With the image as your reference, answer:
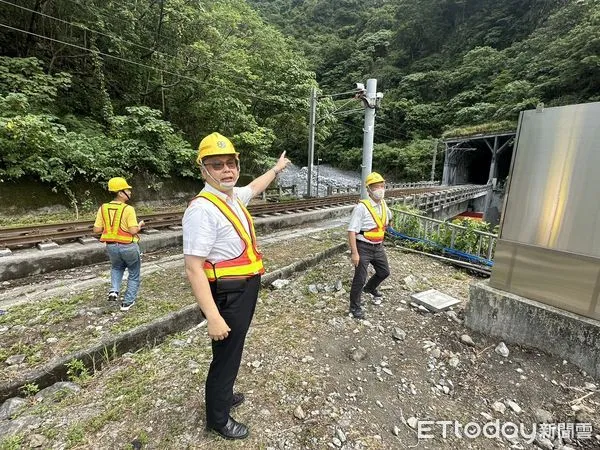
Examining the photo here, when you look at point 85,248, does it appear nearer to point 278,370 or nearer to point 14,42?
point 278,370

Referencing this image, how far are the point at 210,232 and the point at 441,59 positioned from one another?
62.8 meters

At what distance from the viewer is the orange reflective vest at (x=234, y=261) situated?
192cm

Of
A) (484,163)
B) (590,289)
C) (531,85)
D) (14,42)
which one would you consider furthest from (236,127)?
(484,163)

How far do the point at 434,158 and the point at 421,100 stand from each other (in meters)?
16.1

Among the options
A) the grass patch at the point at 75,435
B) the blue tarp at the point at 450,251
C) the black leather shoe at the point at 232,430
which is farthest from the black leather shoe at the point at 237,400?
the blue tarp at the point at 450,251

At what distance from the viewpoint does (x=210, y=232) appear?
71.6 inches

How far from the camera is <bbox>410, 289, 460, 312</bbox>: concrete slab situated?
4.20 m

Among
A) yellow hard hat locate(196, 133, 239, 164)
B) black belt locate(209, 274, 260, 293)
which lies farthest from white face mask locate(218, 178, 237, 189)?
black belt locate(209, 274, 260, 293)

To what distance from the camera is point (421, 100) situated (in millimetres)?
49156

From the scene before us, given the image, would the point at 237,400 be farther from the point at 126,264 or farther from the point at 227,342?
the point at 126,264

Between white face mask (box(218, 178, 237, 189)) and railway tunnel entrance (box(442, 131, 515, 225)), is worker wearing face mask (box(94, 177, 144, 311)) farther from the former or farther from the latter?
railway tunnel entrance (box(442, 131, 515, 225))

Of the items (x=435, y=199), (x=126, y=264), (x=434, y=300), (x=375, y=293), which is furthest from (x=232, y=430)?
(x=435, y=199)

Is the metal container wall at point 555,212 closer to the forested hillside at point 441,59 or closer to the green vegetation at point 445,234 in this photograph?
the green vegetation at point 445,234

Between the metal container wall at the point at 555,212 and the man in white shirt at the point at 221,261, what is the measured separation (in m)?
2.95
